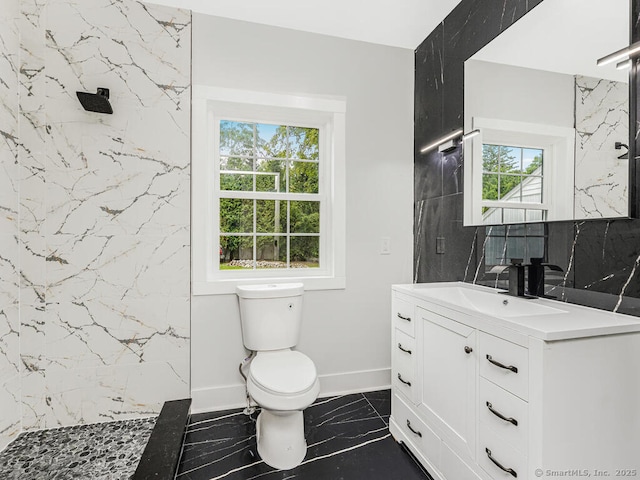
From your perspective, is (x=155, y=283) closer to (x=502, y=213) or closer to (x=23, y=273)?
(x=23, y=273)

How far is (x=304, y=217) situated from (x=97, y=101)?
145 centimetres

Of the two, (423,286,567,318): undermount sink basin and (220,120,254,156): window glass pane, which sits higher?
(220,120,254,156): window glass pane

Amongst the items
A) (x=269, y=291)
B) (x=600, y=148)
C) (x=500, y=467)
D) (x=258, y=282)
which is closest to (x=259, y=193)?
(x=258, y=282)

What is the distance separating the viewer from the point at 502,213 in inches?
74.6

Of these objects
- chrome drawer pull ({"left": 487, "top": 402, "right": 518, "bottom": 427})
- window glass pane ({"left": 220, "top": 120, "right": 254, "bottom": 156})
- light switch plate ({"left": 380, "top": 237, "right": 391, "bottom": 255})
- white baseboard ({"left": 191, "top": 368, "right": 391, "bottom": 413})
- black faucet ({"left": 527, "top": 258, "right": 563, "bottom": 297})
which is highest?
window glass pane ({"left": 220, "top": 120, "right": 254, "bottom": 156})

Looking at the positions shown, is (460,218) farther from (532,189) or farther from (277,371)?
(277,371)

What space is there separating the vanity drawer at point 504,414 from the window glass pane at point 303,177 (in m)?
1.74

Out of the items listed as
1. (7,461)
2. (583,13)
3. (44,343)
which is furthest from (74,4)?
(583,13)

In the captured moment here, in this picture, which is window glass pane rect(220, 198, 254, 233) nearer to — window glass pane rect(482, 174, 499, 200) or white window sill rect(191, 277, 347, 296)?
white window sill rect(191, 277, 347, 296)

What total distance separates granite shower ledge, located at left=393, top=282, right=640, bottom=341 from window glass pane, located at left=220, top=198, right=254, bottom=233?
1.32 metres

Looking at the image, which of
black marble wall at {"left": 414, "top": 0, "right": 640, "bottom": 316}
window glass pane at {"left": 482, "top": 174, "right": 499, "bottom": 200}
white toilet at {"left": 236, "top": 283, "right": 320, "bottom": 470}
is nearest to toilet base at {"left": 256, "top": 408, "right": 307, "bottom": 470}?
white toilet at {"left": 236, "top": 283, "right": 320, "bottom": 470}

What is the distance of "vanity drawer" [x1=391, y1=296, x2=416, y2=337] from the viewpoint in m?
1.82

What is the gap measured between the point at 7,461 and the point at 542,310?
265 centimetres

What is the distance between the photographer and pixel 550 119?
1.61 meters
